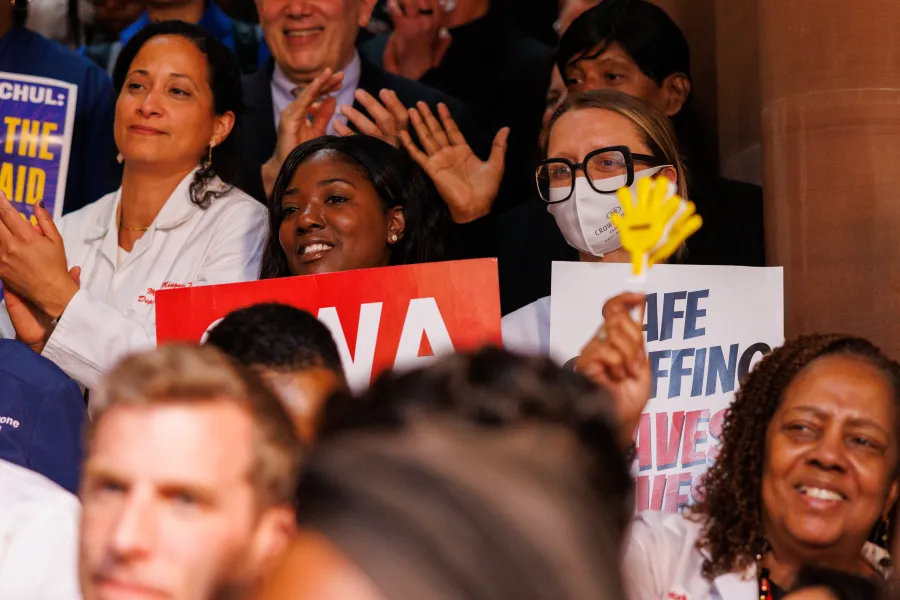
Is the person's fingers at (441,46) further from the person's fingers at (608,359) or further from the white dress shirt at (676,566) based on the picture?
the person's fingers at (608,359)

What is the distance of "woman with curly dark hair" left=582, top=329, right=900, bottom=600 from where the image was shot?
3465 mm

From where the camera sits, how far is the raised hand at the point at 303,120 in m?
5.29

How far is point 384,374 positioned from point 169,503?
0.31 m

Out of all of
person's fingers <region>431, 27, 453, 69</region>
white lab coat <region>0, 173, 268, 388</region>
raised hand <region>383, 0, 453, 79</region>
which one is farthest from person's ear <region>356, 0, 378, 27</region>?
white lab coat <region>0, 173, 268, 388</region>

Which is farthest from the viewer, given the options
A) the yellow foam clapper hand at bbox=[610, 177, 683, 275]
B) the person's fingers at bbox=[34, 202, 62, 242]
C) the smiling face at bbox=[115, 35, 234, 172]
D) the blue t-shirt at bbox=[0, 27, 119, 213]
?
the blue t-shirt at bbox=[0, 27, 119, 213]

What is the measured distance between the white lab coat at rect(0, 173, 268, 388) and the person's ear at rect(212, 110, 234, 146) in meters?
0.19

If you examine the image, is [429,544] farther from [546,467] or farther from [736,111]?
[736,111]

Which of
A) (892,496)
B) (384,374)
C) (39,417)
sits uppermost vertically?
(384,374)

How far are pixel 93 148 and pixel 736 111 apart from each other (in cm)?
279

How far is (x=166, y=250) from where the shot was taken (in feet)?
16.1

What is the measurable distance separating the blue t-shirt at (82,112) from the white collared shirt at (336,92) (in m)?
0.67

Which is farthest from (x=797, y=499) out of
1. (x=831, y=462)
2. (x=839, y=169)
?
(x=839, y=169)

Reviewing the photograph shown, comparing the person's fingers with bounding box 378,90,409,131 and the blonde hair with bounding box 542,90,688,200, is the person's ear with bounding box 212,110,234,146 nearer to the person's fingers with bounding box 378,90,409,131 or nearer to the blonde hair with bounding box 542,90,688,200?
the person's fingers with bounding box 378,90,409,131

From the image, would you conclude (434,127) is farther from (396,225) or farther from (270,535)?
(270,535)
